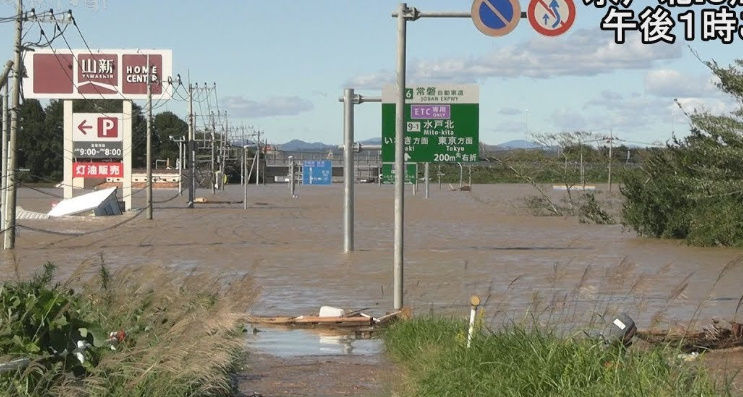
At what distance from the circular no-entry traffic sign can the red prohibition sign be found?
0.22m

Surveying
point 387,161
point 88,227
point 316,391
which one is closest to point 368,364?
point 316,391

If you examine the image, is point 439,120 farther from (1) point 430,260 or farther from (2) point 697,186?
(2) point 697,186

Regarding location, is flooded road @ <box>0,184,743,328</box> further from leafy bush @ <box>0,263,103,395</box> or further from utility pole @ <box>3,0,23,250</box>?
leafy bush @ <box>0,263,103,395</box>

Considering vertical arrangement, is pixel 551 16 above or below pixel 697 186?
above

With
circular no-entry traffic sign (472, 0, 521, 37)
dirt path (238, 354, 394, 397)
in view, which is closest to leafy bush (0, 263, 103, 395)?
dirt path (238, 354, 394, 397)

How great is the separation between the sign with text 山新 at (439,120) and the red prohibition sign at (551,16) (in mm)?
3174

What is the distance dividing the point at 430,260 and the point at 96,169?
33.1 metres

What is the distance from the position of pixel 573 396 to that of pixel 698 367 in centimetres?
82

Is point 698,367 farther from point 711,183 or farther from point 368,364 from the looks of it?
point 711,183

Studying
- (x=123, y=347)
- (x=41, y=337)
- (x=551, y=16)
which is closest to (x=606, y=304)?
(x=551, y=16)

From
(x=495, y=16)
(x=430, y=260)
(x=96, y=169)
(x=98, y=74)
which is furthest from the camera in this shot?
(x=98, y=74)

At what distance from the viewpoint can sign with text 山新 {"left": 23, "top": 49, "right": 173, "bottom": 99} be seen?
58250 millimetres

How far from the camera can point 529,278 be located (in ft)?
77.2

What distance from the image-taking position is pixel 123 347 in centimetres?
927
